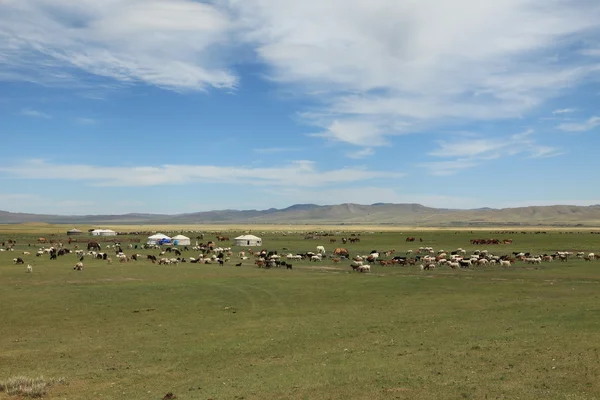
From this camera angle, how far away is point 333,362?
708 inches

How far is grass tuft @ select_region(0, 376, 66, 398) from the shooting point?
15078 millimetres

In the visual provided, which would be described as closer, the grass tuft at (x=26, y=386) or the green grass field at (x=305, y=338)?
the grass tuft at (x=26, y=386)

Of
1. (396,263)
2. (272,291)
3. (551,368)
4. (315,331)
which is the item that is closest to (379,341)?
(315,331)

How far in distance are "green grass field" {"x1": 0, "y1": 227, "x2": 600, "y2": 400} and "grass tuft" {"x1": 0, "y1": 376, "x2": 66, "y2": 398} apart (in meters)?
0.41

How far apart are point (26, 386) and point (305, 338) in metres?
11.0

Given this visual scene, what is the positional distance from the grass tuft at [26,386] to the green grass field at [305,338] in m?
0.41

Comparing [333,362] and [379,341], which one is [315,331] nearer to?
[379,341]

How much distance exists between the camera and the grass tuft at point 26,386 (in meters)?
15.1

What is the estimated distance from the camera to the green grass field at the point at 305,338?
15.2 meters

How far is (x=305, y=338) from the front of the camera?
22.1 metres

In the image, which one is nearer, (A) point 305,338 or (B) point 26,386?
(B) point 26,386

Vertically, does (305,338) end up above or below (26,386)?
below

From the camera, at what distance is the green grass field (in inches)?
599

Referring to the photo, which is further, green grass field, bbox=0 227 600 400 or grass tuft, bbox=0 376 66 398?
green grass field, bbox=0 227 600 400
